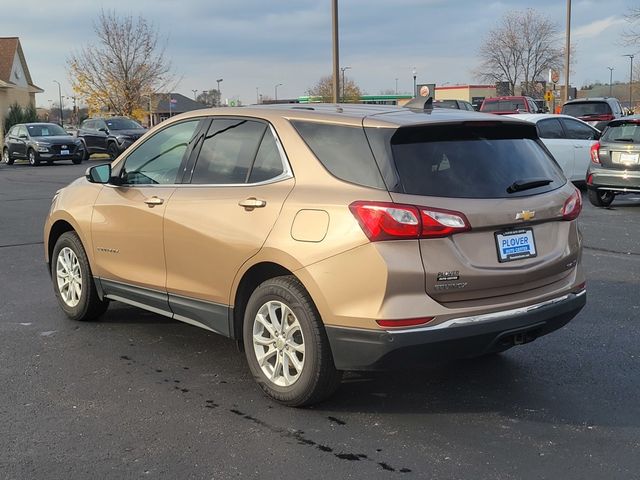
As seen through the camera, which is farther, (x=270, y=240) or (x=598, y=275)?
(x=598, y=275)

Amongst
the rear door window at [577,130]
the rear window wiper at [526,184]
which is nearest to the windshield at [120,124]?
the rear door window at [577,130]

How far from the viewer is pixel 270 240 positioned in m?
3.94

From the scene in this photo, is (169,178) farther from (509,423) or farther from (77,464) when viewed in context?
(509,423)

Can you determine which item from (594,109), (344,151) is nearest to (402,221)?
(344,151)

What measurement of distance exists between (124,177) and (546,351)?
3.38m

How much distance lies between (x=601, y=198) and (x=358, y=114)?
10.3 meters

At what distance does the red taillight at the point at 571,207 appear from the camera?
13.7 ft

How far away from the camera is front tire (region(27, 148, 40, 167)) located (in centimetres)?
2690

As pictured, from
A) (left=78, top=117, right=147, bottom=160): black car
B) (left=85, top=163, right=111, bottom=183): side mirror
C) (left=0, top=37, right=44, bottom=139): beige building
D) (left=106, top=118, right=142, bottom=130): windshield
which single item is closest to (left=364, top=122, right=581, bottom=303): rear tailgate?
(left=85, top=163, right=111, bottom=183): side mirror

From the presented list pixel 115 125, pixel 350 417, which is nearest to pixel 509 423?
pixel 350 417

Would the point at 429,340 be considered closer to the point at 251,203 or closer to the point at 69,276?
the point at 251,203

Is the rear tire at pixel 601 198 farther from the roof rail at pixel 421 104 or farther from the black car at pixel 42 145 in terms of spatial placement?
the black car at pixel 42 145

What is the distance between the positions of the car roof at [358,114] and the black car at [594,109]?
18.9 meters

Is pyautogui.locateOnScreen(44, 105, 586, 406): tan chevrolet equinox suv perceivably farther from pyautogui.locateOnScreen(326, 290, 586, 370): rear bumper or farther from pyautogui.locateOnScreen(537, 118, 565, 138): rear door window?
pyautogui.locateOnScreen(537, 118, 565, 138): rear door window
